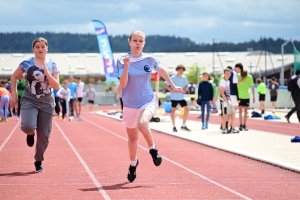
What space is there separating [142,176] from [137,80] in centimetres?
163

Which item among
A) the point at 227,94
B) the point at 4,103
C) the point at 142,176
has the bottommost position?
the point at 4,103

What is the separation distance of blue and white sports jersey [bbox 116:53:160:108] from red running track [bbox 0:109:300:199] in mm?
1087

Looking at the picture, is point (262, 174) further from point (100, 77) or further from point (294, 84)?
point (100, 77)

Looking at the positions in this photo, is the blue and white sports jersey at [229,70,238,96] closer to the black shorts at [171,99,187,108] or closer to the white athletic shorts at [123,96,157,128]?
the black shorts at [171,99,187,108]

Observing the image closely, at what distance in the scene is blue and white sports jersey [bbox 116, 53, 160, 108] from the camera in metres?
10.0

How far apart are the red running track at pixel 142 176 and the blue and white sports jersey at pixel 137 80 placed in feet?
3.57

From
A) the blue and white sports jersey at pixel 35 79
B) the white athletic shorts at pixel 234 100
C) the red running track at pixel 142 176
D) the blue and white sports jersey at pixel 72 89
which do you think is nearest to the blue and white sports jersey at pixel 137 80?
the red running track at pixel 142 176

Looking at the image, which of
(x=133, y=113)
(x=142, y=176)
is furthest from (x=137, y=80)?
(x=142, y=176)

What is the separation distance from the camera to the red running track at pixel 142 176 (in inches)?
355

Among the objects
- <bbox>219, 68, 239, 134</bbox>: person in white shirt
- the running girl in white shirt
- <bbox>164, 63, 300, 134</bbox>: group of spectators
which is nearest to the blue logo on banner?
<bbox>164, 63, 300, 134</bbox>: group of spectators

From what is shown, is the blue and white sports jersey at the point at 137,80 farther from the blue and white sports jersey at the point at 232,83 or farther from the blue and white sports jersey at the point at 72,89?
the blue and white sports jersey at the point at 72,89

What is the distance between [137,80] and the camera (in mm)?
10016

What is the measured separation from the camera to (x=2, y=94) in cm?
3120

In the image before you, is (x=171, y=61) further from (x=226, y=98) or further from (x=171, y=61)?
(x=226, y=98)
